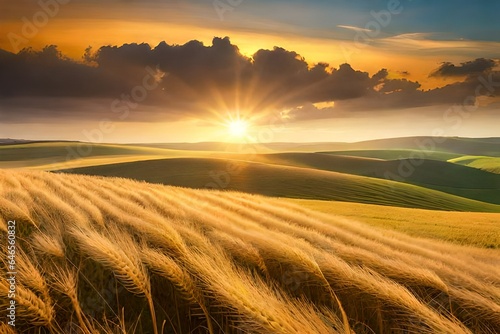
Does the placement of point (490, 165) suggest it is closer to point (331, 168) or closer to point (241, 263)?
point (331, 168)

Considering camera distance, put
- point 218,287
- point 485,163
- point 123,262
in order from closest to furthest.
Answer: point 218,287, point 123,262, point 485,163

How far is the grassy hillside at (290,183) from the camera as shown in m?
21.9

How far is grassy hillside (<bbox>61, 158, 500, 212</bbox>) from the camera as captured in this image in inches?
861

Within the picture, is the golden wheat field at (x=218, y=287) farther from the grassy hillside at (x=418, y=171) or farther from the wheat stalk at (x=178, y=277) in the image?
the grassy hillside at (x=418, y=171)

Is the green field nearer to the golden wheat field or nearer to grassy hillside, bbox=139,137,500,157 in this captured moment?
grassy hillside, bbox=139,137,500,157

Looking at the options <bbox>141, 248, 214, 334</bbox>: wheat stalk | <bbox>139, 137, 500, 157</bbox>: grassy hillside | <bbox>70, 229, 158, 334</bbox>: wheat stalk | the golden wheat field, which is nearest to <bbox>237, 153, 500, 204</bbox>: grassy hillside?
the golden wheat field

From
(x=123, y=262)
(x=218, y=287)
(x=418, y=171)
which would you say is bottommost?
(x=218, y=287)

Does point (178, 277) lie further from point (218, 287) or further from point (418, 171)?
point (418, 171)

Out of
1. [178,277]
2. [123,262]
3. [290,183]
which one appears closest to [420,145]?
[290,183]

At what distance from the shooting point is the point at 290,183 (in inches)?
989

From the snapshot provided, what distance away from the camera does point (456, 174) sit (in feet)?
177

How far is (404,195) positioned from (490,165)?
65.4 metres

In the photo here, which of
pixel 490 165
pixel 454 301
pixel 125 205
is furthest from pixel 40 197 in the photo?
pixel 490 165

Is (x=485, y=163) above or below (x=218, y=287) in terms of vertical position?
above
